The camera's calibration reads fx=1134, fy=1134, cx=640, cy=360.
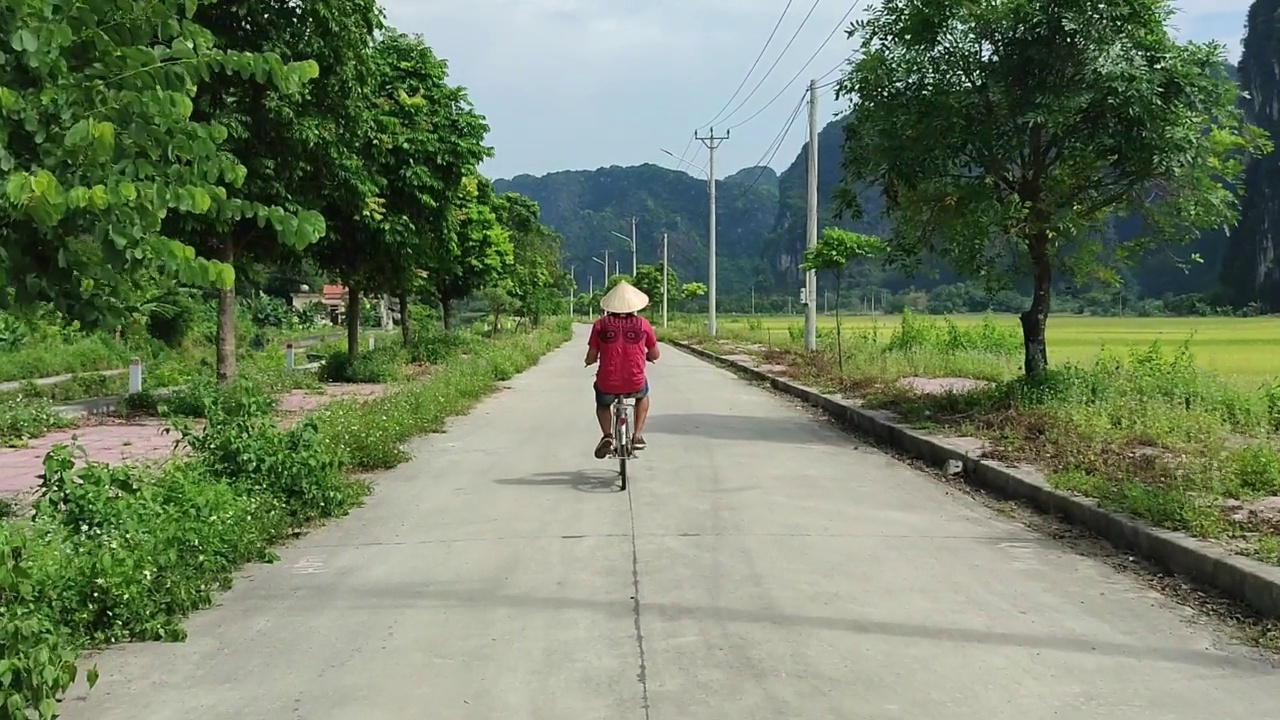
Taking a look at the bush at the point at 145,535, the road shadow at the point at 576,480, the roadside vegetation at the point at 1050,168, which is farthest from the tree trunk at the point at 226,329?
the roadside vegetation at the point at 1050,168

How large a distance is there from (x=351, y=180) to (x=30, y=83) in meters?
12.0

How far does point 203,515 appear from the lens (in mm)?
6457

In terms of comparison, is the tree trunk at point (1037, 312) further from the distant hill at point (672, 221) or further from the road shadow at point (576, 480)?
the distant hill at point (672, 221)

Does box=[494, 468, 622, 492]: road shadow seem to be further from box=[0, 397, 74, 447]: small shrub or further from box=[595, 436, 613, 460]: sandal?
box=[0, 397, 74, 447]: small shrub

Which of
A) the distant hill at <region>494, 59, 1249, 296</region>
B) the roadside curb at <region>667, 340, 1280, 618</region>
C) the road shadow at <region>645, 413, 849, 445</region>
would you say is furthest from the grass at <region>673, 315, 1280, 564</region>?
the distant hill at <region>494, 59, 1249, 296</region>

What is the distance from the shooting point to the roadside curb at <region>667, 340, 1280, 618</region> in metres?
5.70

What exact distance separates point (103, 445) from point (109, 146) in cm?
957

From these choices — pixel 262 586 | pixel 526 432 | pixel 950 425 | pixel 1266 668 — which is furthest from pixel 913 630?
pixel 526 432

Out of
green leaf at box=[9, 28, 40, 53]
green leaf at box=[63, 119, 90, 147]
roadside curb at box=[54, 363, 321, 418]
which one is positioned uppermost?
green leaf at box=[9, 28, 40, 53]

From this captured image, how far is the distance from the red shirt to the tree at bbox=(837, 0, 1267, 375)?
4.28m

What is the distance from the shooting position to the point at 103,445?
12.0 meters

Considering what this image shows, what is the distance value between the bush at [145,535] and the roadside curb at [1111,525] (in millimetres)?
5169

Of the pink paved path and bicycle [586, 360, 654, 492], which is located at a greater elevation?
bicycle [586, 360, 654, 492]

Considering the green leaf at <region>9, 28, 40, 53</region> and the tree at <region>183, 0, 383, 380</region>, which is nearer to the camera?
the green leaf at <region>9, 28, 40, 53</region>
